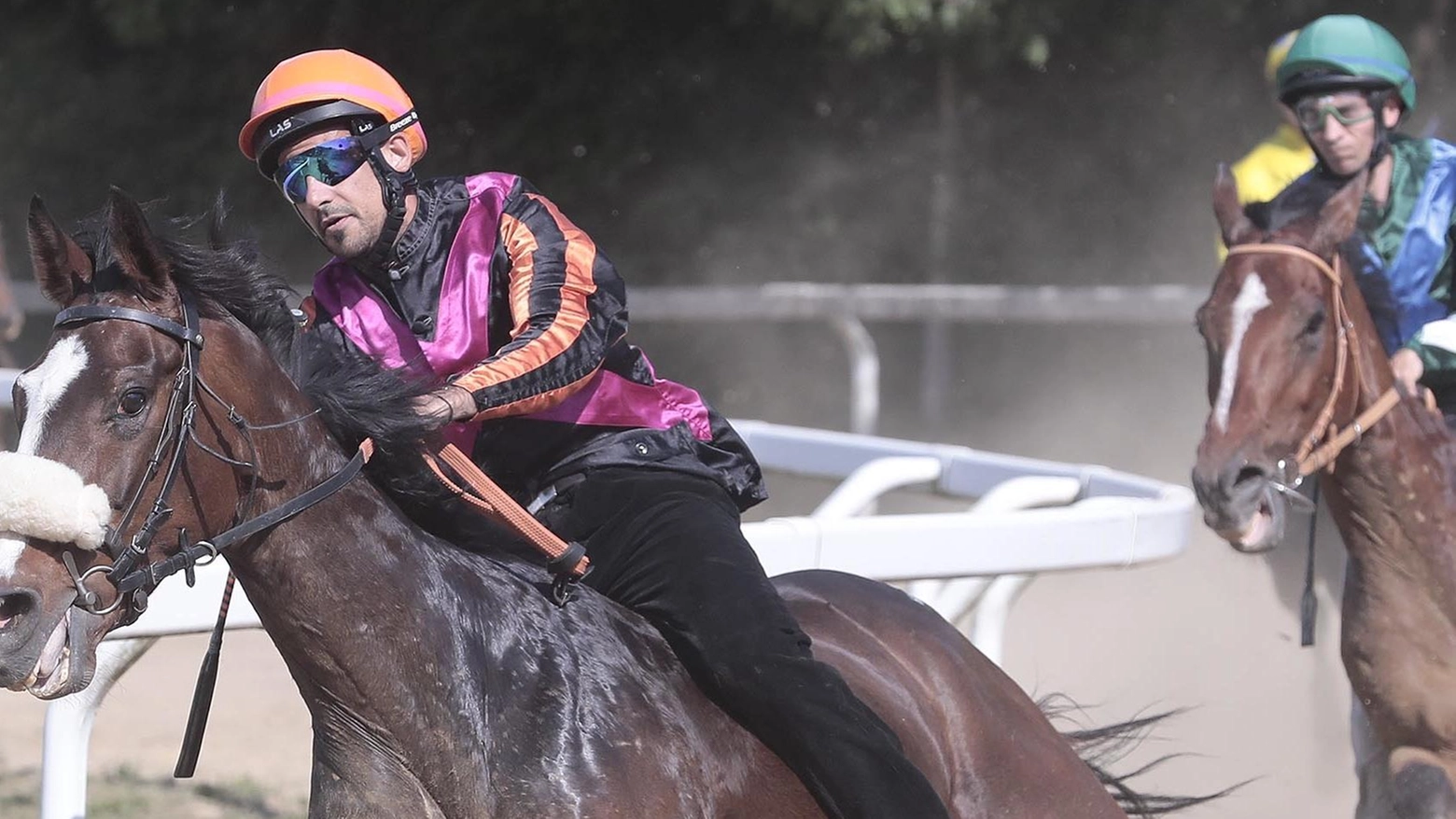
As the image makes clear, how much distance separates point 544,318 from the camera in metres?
3.00

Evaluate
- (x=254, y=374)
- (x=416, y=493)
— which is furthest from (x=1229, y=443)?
(x=254, y=374)


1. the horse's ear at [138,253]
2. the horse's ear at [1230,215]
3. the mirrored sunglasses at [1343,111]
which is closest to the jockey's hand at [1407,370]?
the horse's ear at [1230,215]

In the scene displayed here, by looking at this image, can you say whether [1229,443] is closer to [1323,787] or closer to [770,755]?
[770,755]

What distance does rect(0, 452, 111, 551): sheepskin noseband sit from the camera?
2336 mm

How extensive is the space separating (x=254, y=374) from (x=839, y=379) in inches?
420

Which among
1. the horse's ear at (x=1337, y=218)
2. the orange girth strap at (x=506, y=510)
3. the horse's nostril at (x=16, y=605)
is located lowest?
the horse's nostril at (x=16, y=605)

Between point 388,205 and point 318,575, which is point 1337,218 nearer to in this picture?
point 388,205

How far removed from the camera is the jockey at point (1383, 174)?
14.9 feet

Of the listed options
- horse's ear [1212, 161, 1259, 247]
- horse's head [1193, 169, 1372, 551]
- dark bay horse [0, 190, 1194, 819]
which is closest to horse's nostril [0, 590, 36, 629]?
dark bay horse [0, 190, 1194, 819]

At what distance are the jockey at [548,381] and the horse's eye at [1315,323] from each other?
1557 mm

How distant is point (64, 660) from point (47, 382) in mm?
360

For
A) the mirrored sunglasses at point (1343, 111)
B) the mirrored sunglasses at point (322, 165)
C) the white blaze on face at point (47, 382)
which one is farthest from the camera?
the mirrored sunglasses at point (1343, 111)

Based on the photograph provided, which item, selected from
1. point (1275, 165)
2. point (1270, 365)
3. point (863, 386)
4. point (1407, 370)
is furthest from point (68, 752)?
point (863, 386)

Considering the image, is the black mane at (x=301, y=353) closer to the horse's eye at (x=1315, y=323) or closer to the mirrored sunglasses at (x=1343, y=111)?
the horse's eye at (x=1315, y=323)
